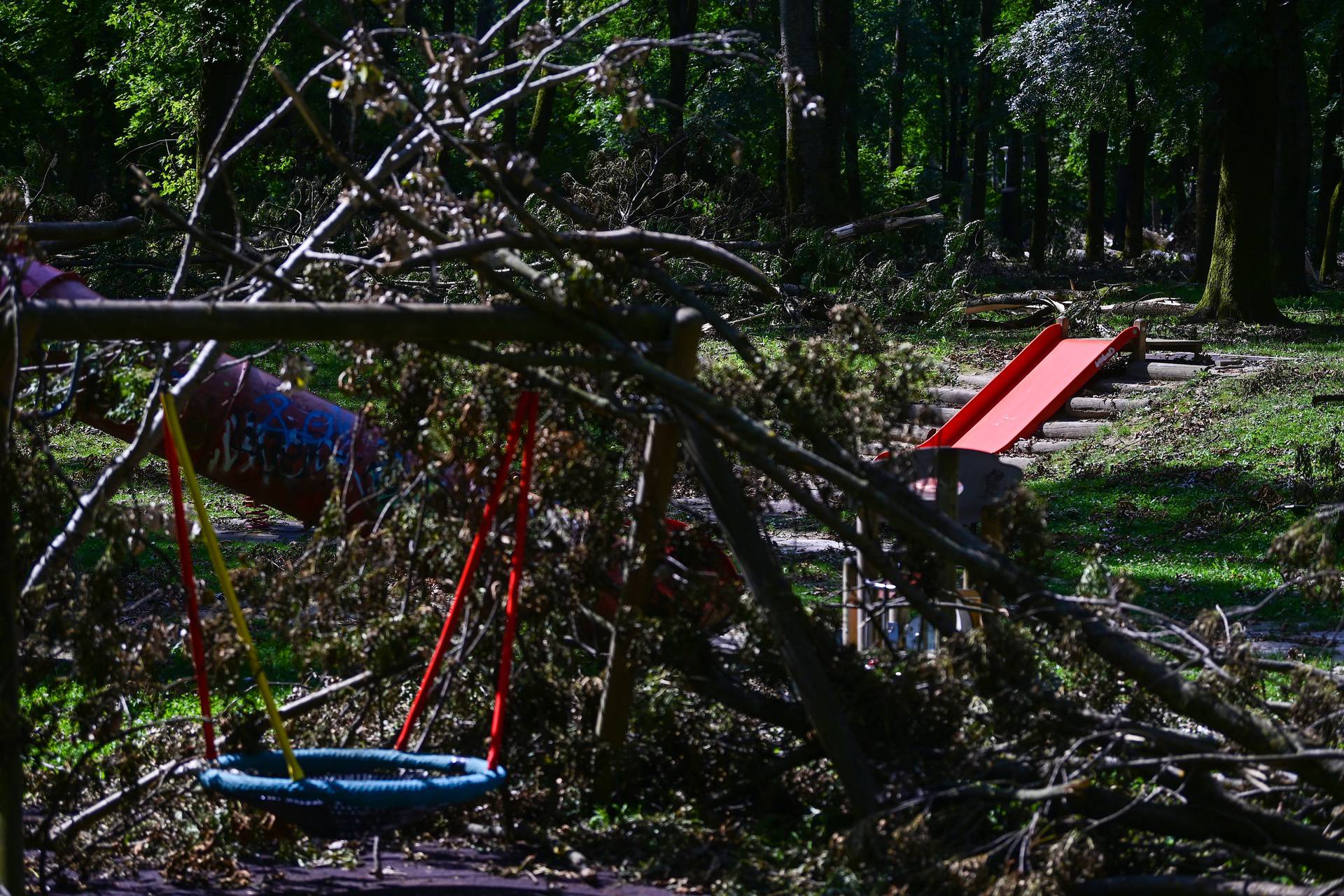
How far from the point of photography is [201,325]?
3.94 metres

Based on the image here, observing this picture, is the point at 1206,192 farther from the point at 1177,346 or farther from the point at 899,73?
the point at 899,73

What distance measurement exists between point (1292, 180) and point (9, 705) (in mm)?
24612

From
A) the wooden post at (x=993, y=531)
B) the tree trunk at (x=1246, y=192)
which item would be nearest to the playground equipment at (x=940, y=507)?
the wooden post at (x=993, y=531)

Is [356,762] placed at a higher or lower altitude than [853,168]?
lower

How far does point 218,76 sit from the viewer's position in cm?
2084

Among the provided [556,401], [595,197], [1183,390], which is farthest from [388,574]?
[1183,390]

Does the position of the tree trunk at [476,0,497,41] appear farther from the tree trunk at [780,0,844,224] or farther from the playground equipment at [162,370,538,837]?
the playground equipment at [162,370,538,837]

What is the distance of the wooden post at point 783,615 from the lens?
14.3 ft

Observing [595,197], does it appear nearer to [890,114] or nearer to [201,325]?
[201,325]

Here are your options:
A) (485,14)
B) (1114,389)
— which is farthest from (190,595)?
(485,14)

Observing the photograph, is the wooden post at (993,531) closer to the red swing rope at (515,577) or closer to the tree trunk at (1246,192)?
the red swing rope at (515,577)

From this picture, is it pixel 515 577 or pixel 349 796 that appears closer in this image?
pixel 349 796

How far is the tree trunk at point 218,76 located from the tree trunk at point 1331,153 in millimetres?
21373

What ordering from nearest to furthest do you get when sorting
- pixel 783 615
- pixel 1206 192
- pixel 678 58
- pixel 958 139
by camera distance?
Answer: pixel 783 615, pixel 1206 192, pixel 678 58, pixel 958 139
